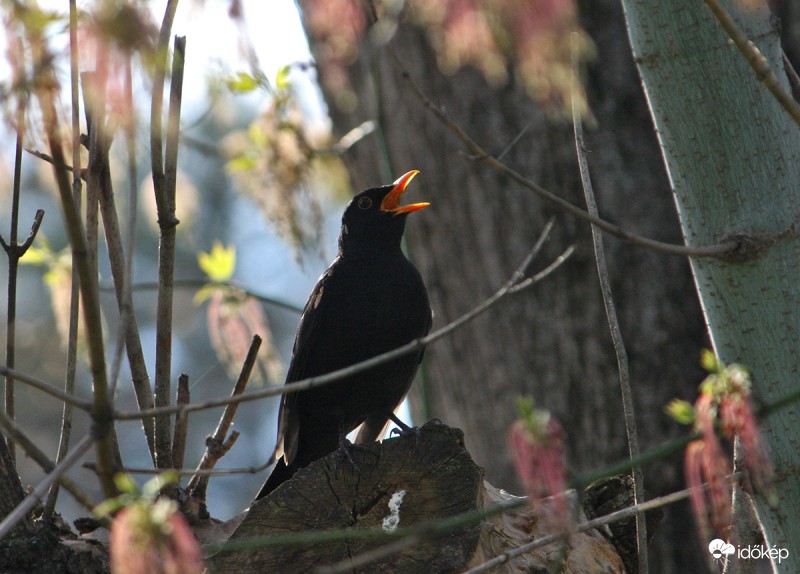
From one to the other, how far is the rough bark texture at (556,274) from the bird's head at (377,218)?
16 cm

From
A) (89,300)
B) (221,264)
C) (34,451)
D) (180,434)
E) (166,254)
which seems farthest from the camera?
(221,264)

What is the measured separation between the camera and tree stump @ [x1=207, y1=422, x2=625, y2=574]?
2625 mm

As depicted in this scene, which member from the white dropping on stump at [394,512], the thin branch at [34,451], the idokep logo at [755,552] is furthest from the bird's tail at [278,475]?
the thin branch at [34,451]

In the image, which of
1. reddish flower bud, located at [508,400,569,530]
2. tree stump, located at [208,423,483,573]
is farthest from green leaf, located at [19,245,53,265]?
reddish flower bud, located at [508,400,569,530]

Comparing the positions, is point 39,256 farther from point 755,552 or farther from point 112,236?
point 755,552

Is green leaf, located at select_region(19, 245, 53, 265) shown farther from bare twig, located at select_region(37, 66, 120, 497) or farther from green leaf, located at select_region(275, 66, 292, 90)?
bare twig, located at select_region(37, 66, 120, 497)

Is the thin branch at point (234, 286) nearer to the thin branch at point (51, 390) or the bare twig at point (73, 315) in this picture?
the bare twig at point (73, 315)

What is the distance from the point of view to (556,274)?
496 centimetres

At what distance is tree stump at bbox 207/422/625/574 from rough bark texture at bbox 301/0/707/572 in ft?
5.00

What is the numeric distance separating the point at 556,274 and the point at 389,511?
245 centimetres

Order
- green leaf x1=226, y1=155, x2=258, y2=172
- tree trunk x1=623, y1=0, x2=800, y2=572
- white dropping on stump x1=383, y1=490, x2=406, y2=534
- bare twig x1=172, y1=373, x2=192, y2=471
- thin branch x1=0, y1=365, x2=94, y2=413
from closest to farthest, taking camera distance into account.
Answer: thin branch x1=0, y1=365, x2=94, y2=413 → tree trunk x1=623, y1=0, x2=800, y2=572 → white dropping on stump x1=383, y1=490, x2=406, y2=534 → bare twig x1=172, y1=373, x2=192, y2=471 → green leaf x1=226, y1=155, x2=258, y2=172

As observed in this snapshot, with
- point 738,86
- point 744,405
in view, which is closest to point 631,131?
point 738,86

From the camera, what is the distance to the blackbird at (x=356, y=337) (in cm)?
434

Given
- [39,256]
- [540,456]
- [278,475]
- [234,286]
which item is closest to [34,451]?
[540,456]
